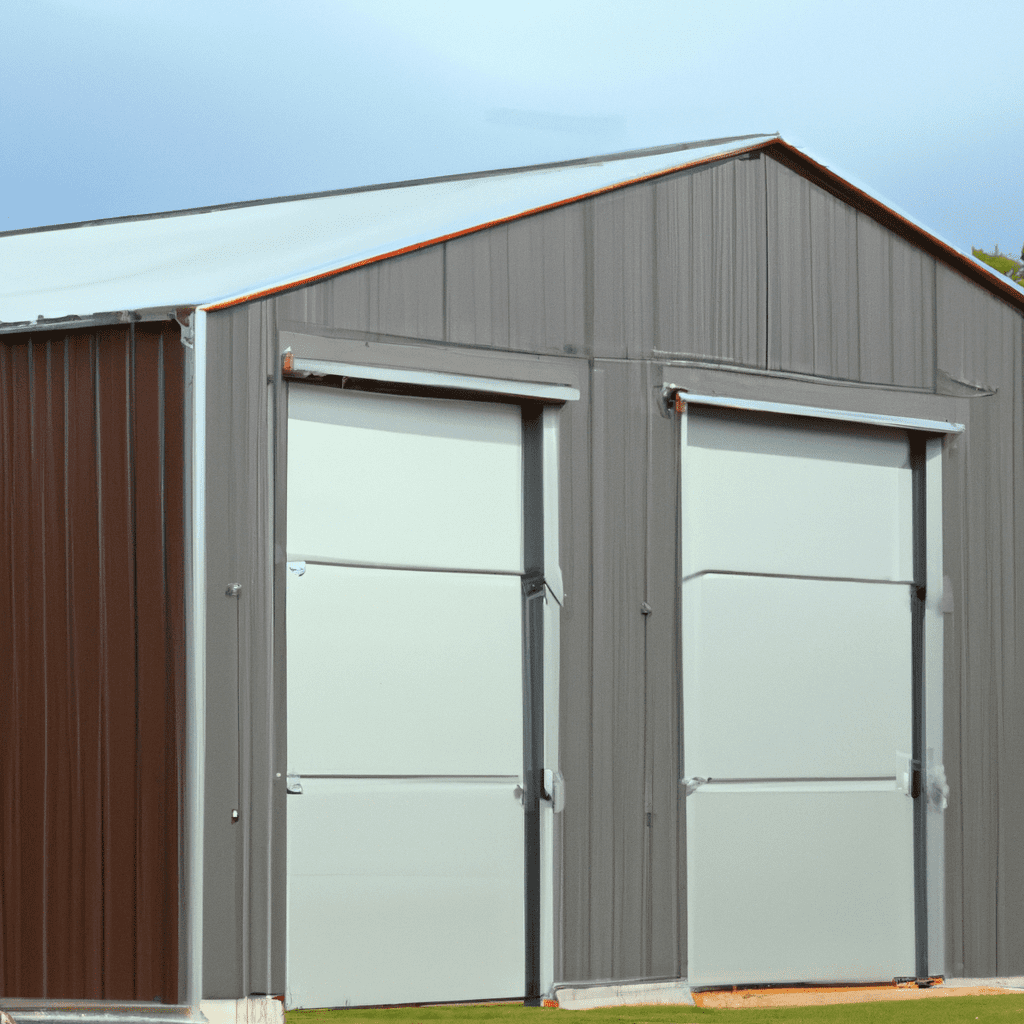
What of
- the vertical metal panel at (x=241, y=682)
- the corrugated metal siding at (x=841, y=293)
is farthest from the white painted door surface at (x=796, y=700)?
the vertical metal panel at (x=241, y=682)

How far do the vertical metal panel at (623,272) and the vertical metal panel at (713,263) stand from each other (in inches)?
2.6

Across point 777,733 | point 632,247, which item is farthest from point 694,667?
point 632,247

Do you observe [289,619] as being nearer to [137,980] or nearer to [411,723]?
[411,723]

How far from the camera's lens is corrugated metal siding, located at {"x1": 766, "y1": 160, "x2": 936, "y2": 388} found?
7.67m

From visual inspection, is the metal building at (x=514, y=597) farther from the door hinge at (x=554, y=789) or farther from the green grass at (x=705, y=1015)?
the green grass at (x=705, y=1015)

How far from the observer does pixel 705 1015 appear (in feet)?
21.5

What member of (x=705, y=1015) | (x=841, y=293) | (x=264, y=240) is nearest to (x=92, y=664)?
(x=264, y=240)

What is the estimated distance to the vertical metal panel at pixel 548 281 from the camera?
270 inches

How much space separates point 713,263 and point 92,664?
3.57m

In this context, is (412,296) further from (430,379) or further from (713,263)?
(713,263)

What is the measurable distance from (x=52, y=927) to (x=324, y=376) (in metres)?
2.44

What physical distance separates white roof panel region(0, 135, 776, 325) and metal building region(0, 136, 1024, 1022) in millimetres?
52

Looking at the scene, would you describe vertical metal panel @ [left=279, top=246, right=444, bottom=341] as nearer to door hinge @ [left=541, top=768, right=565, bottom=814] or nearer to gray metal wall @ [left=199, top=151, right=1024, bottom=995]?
gray metal wall @ [left=199, top=151, right=1024, bottom=995]

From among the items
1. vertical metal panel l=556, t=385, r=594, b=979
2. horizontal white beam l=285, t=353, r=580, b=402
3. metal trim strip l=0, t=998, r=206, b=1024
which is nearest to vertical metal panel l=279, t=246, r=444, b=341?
horizontal white beam l=285, t=353, r=580, b=402
